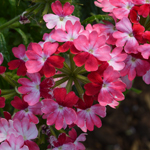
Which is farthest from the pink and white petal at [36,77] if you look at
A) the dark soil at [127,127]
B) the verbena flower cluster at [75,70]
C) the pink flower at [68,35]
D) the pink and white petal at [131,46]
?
the dark soil at [127,127]

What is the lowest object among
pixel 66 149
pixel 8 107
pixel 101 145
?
pixel 101 145

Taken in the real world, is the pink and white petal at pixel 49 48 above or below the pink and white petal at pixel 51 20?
below

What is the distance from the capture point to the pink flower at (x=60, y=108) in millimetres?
896

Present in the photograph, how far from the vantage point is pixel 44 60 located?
0.93 metres

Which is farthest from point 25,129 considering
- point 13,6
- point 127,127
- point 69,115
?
point 127,127

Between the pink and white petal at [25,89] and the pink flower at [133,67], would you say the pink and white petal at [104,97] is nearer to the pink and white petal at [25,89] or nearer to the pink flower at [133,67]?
the pink flower at [133,67]

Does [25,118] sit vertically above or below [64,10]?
below

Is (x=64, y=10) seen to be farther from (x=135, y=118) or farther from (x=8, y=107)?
(x=135, y=118)

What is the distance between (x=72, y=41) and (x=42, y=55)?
12cm

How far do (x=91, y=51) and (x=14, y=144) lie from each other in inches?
16.5

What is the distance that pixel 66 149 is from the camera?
999mm

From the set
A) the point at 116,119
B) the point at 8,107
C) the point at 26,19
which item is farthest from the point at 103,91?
the point at 116,119

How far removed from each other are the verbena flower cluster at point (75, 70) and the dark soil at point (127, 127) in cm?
193

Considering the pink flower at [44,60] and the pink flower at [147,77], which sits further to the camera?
the pink flower at [147,77]
